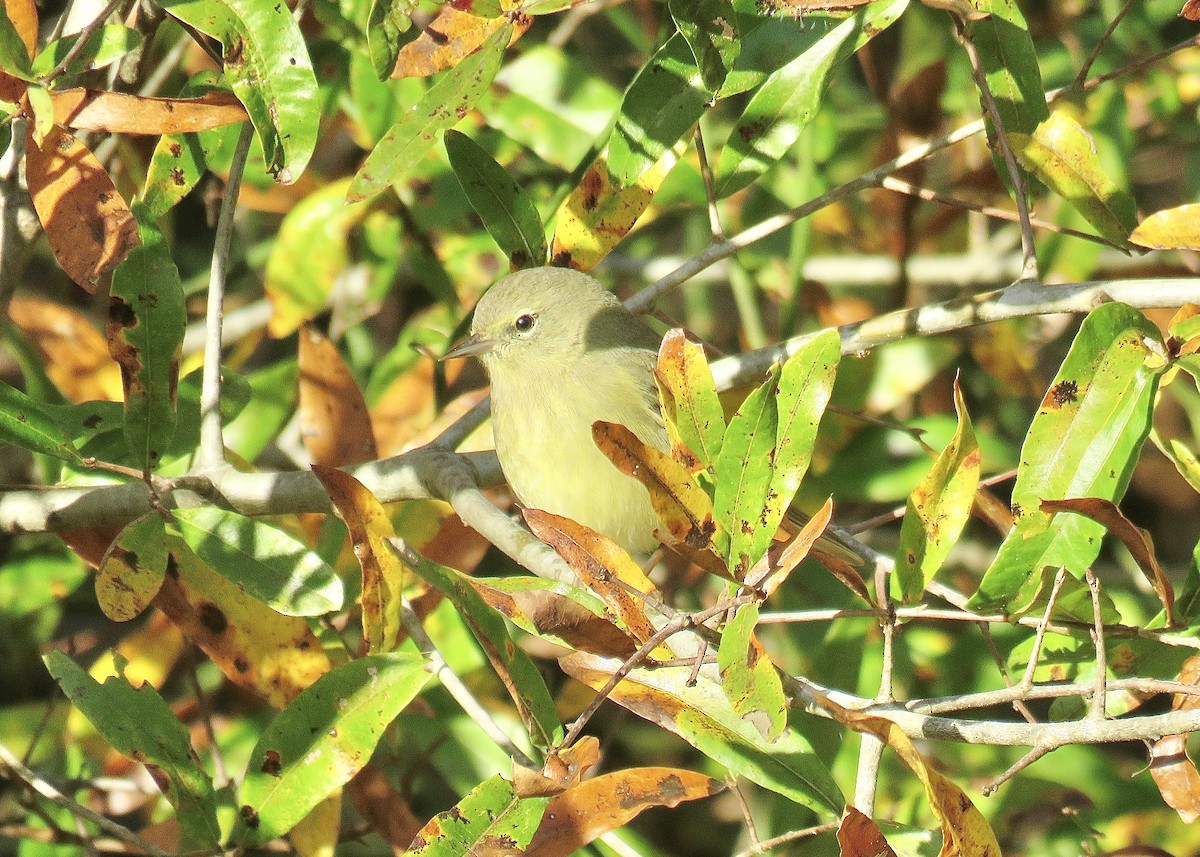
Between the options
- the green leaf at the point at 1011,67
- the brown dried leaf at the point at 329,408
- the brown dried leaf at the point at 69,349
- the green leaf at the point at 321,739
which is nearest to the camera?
the green leaf at the point at 321,739

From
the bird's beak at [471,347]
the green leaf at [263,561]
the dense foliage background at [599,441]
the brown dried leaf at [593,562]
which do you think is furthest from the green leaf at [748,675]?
the bird's beak at [471,347]

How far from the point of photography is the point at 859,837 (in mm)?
1915

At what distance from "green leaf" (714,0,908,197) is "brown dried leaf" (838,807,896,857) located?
1473 millimetres

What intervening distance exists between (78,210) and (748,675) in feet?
4.70

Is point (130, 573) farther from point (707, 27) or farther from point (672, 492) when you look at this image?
point (707, 27)

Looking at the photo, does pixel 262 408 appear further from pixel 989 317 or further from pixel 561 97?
pixel 989 317

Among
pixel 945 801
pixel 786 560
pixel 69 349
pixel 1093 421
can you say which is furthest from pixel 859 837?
pixel 69 349

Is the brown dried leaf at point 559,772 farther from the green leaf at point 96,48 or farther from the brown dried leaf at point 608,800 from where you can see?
the green leaf at point 96,48

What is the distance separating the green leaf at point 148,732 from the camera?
239cm

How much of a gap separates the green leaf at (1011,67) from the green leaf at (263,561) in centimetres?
163

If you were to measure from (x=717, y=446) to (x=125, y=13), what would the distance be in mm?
1910

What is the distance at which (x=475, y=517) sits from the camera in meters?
2.61

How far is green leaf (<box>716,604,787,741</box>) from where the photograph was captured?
1832 mm

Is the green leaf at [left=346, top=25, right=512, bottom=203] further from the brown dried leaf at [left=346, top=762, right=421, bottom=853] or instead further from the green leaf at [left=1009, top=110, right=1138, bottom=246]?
the brown dried leaf at [left=346, top=762, right=421, bottom=853]
